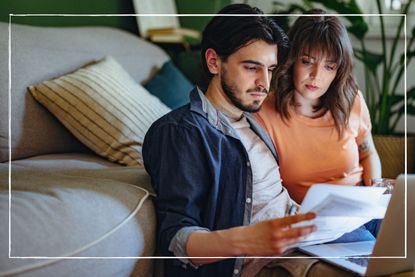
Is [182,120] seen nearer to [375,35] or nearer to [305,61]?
[305,61]

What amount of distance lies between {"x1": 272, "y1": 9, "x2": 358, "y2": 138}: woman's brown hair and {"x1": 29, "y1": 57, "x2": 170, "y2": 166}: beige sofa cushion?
0.94ft

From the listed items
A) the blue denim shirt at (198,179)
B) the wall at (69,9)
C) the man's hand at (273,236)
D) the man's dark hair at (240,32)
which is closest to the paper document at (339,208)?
the man's hand at (273,236)

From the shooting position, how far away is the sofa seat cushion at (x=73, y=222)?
84cm

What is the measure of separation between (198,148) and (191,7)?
0.80m

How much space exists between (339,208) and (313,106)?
0.21m

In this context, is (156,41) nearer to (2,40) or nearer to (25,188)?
(2,40)

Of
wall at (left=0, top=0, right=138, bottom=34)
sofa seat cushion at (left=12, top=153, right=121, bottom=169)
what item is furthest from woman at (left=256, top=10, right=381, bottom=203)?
wall at (left=0, top=0, right=138, bottom=34)

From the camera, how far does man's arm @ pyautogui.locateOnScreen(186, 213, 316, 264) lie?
0.87 metres

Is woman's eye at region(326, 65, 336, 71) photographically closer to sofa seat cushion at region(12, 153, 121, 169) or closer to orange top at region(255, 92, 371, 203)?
orange top at region(255, 92, 371, 203)

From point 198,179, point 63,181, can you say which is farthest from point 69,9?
point 198,179

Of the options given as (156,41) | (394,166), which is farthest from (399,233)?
(156,41)

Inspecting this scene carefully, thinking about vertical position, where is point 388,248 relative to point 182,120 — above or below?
below

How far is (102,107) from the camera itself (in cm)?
125

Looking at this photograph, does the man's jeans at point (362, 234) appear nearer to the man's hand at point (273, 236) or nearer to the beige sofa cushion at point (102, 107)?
the man's hand at point (273, 236)
